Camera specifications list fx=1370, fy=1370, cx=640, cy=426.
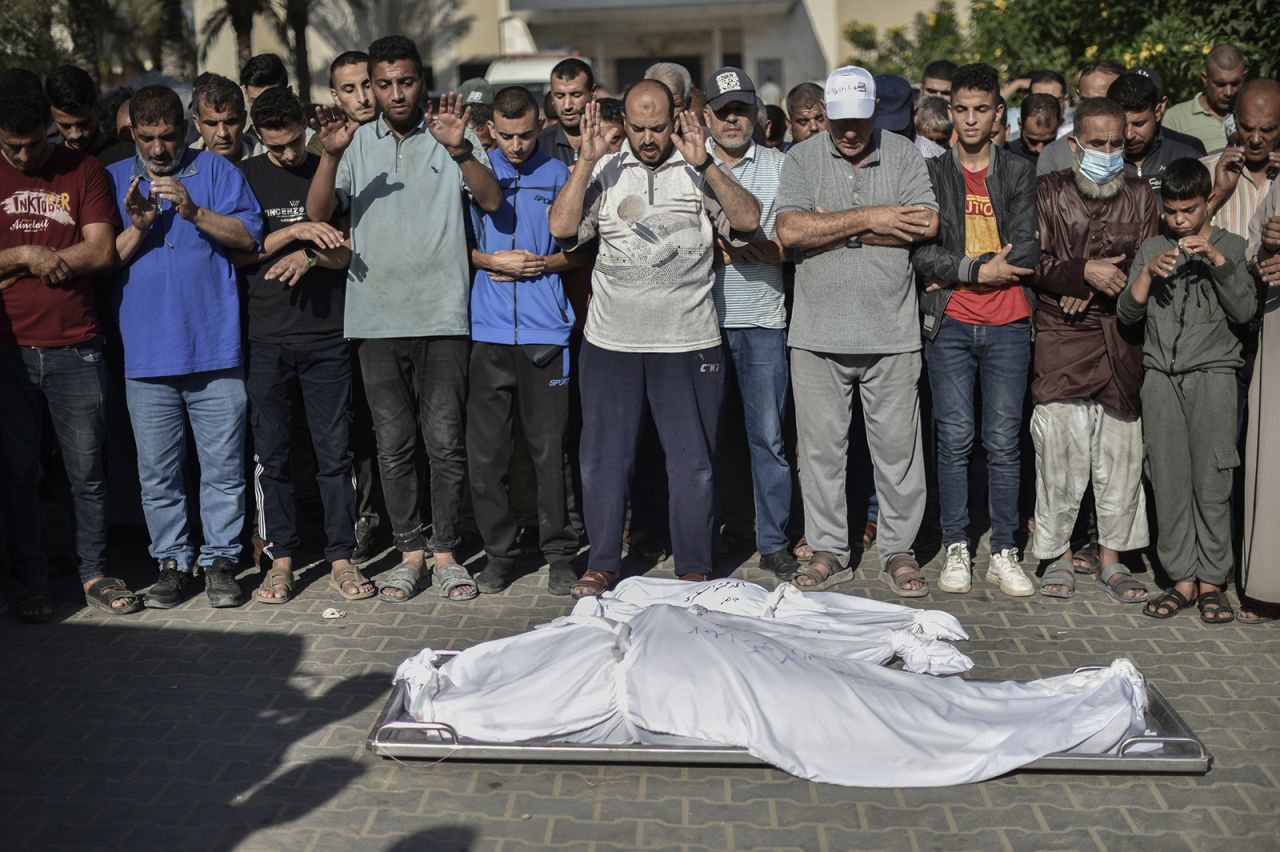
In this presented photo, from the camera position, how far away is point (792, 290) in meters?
7.12

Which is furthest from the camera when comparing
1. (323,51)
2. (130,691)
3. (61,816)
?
(323,51)

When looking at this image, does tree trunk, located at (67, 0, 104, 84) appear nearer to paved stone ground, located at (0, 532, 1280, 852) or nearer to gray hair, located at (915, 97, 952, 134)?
gray hair, located at (915, 97, 952, 134)

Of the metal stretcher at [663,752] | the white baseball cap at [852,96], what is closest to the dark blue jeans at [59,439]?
the metal stretcher at [663,752]

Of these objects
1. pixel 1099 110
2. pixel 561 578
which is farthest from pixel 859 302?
pixel 561 578

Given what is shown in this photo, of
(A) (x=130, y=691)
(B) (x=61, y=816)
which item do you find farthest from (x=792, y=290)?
(B) (x=61, y=816)

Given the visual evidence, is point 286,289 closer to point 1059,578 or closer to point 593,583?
point 593,583

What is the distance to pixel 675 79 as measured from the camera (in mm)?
6832

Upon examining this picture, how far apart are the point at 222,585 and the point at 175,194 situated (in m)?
1.86

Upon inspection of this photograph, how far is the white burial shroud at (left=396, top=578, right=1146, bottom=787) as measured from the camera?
15.0 feet

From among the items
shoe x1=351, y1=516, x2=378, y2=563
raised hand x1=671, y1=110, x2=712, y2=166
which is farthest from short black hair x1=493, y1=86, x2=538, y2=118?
shoe x1=351, y1=516, x2=378, y2=563

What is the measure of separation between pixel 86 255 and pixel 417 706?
108 inches

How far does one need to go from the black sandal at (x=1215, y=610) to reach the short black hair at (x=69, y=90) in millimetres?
5887

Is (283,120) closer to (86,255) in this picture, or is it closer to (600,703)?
(86,255)

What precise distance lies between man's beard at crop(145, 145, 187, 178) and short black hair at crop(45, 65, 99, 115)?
90 centimetres
